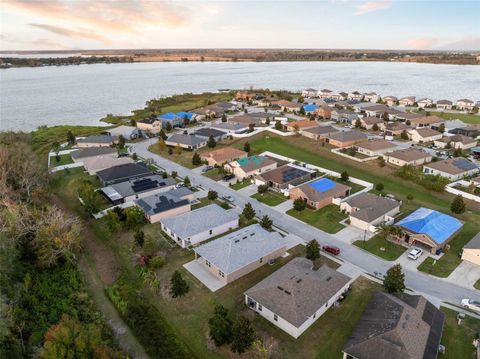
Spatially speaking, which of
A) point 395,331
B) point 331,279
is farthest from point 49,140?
point 395,331

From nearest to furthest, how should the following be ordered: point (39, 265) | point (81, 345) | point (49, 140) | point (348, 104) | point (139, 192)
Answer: point (81, 345) < point (39, 265) < point (139, 192) < point (49, 140) < point (348, 104)

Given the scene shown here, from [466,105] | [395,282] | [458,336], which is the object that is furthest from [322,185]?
[466,105]

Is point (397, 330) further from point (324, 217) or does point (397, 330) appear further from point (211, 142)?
point (211, 142)

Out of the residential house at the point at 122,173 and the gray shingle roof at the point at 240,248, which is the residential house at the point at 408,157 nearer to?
the gray shingle roof at the point at 240,248

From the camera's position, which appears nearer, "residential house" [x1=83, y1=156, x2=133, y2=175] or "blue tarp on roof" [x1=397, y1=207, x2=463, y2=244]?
"blue tarp on roof" [x1=397, y1=207, x2=463, y2=244]

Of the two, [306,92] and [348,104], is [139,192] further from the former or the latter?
[306,92]

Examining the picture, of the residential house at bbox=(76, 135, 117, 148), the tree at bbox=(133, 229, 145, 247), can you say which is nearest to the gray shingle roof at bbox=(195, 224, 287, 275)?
the tree at bbox=(133, 229, 145, 247)

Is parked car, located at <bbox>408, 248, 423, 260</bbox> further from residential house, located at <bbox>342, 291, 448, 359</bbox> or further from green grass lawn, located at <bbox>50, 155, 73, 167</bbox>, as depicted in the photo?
green grass lawn, located at <bbox>50, 155, 73, 167</bbox>

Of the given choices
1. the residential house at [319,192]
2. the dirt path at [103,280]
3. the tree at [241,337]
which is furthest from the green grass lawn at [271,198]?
the tree at [241,337]
